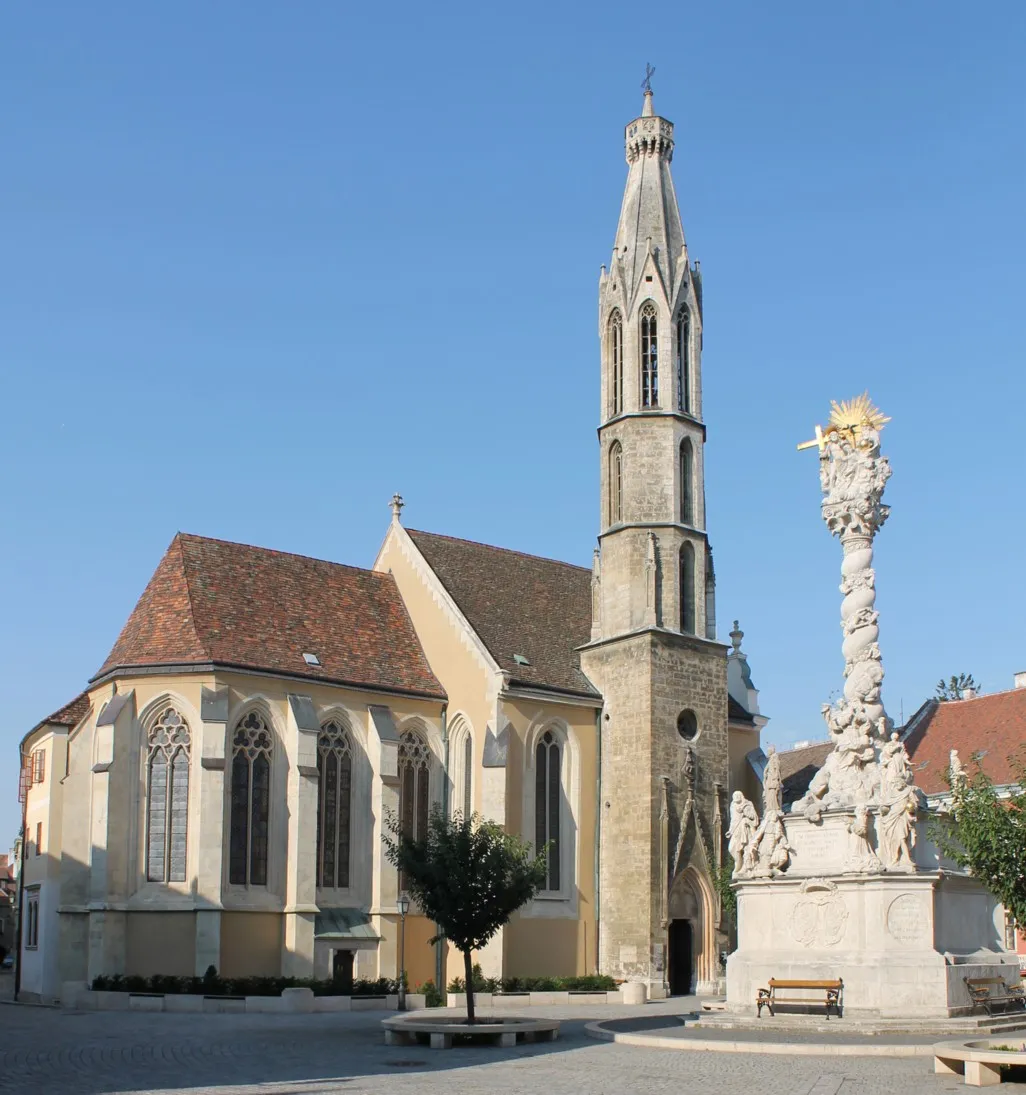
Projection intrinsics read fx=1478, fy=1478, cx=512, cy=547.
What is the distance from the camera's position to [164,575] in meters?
42.8

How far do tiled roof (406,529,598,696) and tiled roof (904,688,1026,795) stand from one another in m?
11.9

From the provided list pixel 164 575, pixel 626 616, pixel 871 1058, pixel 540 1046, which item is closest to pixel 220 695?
pixel 164 575

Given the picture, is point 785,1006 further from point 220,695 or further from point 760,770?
point 760,770

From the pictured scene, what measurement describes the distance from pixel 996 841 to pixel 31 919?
31441mm

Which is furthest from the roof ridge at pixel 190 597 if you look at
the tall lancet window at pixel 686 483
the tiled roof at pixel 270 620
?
the tall lancet window at pixel 686 483

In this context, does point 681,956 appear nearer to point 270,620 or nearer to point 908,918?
point 270,620

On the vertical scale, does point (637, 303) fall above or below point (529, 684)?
above

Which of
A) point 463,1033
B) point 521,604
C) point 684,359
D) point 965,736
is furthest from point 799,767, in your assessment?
point 463,1033

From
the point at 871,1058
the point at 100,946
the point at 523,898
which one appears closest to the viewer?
the point at 871,1058

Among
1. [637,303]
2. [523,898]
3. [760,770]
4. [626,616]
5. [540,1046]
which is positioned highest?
[637,303]

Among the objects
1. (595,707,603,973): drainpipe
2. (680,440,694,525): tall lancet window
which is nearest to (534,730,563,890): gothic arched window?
→ (595,707,603,973): drainpipe

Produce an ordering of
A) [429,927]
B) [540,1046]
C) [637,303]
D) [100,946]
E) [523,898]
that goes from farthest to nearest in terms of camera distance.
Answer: [637,303] → [429,927] → [100,946] → [523,898] → [540,1046]

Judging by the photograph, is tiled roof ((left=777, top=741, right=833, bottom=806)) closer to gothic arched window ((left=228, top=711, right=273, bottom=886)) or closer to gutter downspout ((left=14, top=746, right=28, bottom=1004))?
gothic arched window ((left=228, top=711, right=273, bottom=886))

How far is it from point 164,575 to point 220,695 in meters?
5.17
